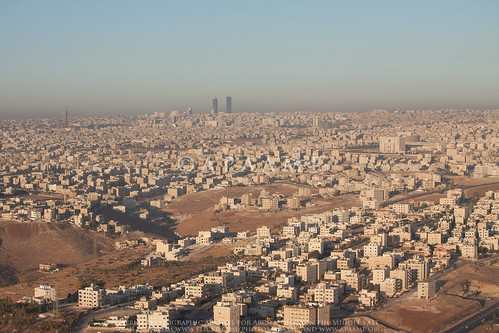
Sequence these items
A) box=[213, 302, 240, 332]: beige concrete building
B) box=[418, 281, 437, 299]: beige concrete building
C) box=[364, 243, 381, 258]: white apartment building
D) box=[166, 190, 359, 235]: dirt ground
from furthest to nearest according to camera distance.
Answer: box=[166, 190, 359, 235]: dirt ground, box=[364, 243, 381, 258]: white apartment building, box=[418, 281, 437, 299]: beige concrete building, box=[213, 302, 240, 332]: beige concrete building

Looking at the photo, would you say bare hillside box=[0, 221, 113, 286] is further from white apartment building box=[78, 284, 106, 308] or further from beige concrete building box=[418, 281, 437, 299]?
beige concrete building box=[418, 281, 437, 299]

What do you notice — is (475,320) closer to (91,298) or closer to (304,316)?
(304,316)

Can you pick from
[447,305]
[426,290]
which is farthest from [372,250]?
[447,305]

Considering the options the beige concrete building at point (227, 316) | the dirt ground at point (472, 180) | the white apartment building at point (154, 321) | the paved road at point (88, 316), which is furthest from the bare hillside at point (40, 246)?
the dirt ground at point (472, 180)

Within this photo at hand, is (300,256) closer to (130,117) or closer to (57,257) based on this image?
(57,257)

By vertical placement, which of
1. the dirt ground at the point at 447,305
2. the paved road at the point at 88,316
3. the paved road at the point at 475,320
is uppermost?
the paved road at the point at 88,316

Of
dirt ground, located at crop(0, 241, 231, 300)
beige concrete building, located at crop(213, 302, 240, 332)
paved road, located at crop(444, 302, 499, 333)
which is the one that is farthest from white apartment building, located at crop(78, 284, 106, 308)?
paved road, located at crop(444, 302, 499, 333)

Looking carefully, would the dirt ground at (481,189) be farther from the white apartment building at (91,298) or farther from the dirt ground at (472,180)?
the white apartment building at (91,298)

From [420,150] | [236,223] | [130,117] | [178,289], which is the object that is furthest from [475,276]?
[130,117]
